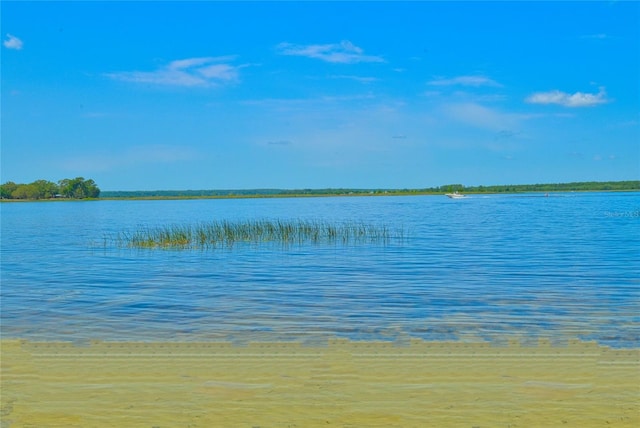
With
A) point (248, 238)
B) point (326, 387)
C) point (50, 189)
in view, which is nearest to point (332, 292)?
point (326, 387)

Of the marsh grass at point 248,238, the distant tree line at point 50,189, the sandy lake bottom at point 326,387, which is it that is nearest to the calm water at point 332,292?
the sandy lake bottom at point 326,387

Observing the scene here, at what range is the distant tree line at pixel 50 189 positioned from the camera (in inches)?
5640

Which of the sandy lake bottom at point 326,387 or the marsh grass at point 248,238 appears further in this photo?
the marsh grass at point 248,238

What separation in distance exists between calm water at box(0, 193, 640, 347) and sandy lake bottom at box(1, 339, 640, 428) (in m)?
1.44

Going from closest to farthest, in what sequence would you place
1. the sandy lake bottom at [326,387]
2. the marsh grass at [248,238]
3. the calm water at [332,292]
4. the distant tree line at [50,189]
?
1. the sandy lake bottom at [326,387]
2. the calm water at [332,292]
3. the marsh grass at [248,238]
4. the distant tree line at [50,189]

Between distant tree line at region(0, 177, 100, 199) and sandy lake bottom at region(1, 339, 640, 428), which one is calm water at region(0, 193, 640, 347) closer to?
sandy lake bottom at region(1, 339, 640, 428)

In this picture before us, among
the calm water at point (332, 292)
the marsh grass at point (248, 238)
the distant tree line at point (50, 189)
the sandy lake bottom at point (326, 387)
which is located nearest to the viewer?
the sandy lake bottom at point (326, 387)

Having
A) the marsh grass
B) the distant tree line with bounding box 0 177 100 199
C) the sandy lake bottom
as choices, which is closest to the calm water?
the sandy lake bottom

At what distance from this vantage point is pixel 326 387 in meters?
6.83

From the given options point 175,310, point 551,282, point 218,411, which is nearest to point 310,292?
point 175,310

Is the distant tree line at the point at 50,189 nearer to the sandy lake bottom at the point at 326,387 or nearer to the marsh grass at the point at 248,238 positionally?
the marsh grass at the point at 248,238

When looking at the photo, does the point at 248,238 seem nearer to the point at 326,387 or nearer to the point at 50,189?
the point at 326,387

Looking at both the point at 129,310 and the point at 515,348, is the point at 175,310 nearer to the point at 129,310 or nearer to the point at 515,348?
the point at 129,310

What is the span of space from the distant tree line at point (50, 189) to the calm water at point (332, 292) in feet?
410
